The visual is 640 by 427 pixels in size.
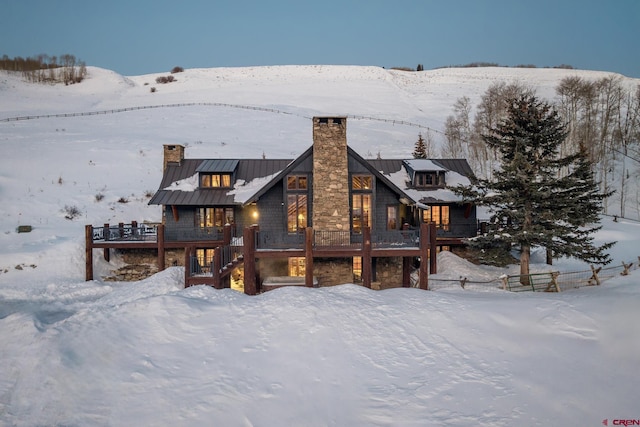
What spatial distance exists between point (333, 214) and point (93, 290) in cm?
1473

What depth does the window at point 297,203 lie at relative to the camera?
21.0m

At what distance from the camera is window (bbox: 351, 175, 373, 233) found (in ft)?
69.5

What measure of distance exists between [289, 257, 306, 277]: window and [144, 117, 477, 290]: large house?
0.19ft

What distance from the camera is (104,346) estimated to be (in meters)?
8.89

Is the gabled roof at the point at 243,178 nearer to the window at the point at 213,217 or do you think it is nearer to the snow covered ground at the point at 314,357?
the window at the point at 213,217

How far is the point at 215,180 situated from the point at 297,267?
9.06m

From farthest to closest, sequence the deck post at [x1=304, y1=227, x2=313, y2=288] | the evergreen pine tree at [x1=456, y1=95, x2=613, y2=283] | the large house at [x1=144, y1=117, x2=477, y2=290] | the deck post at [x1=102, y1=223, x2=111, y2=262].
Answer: the deck post at [x1=102, y1=223, x2=111, y2=262] < the large house at [x1=144, y1=117, x2=477, y2=290] < the evergreen pine tree at [x1=456, y1=95, x2=613, y2=283] < the deck post at [x1=304, y1=227, x2=313, y2=288]

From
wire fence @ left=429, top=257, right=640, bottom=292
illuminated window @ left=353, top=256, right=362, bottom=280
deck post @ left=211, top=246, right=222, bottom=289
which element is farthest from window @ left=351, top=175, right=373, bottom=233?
deck post @ left=211, top=246, right=222, bottom=289

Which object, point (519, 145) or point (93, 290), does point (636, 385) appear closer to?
point (519, 145)

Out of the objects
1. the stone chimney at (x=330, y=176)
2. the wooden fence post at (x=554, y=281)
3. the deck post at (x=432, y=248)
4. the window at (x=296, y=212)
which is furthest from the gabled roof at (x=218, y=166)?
the wooden fence post at (x=554, y=281)

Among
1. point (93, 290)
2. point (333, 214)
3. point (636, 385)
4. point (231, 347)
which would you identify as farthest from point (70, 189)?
point (636, 385)

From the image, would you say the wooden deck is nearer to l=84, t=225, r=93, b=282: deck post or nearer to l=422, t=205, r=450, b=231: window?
l=422, t=205, r=450, b=231: window

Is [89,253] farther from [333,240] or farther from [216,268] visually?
[333,240]

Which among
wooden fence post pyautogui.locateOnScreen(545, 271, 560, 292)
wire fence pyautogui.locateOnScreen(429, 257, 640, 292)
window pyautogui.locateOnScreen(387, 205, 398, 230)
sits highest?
window pyautogui.locateOnScreen(387, 205, 398, 230)
